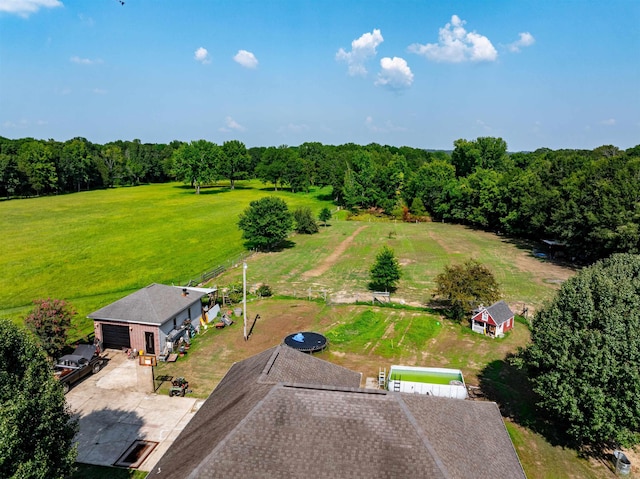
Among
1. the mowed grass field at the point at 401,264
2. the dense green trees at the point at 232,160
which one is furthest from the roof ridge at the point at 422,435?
the dense green trees at the point at 232,160

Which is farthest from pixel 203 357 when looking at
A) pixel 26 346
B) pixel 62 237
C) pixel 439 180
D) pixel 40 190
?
pixel 40 190

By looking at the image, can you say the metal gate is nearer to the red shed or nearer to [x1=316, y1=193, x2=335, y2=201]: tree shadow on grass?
the red shed

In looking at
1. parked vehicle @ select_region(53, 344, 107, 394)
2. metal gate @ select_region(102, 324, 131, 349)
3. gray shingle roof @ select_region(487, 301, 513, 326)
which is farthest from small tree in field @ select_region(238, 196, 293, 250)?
gray shingle roof @ select_region(487, 301, 513, 326)

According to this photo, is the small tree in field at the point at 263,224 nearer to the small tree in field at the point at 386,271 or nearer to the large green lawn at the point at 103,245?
the large green lawn at the point at 103,245

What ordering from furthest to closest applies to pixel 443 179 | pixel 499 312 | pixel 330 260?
pixel 443 179
pixel 330 260
pixel 499 312

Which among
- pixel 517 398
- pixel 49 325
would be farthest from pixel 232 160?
pixel 517 398

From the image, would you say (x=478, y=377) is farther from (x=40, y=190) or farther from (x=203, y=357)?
(x=40, y=190)

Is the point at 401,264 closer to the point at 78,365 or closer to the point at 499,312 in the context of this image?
the point at 499,312
